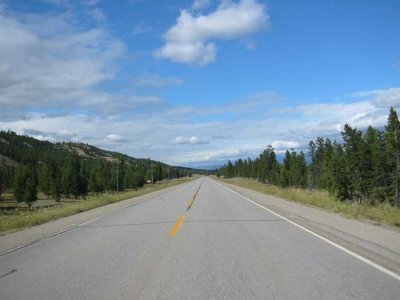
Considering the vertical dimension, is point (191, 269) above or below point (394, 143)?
below

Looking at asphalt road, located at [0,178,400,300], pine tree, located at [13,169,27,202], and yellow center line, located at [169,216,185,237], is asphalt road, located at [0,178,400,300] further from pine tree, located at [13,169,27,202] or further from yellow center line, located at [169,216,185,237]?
pine tree, located at [13,169,27,202]

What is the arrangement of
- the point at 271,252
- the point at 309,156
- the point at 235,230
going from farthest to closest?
the point at 309,156 → the point at 235,230 → the point at 271,252

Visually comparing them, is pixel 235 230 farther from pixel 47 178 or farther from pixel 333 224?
pixel 47 178

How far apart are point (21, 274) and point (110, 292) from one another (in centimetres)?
231

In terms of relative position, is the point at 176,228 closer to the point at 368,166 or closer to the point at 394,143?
the point at 394,143

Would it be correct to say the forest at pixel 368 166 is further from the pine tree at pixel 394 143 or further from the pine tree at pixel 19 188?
the pine tree at pixel 19 188

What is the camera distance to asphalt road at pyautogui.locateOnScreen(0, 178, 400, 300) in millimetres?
5828

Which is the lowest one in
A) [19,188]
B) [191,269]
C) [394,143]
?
[191,269]

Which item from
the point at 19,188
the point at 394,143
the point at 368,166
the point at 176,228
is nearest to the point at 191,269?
the point at 176,228

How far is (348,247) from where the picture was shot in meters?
9.30

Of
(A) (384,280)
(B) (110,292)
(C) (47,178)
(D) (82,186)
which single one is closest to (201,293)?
(B) (110,292)

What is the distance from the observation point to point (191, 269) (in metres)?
7.29

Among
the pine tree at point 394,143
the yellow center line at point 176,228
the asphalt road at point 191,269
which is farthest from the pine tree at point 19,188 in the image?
the asphalt road at point 191,269

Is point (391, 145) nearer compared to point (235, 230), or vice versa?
point (235, 230)
